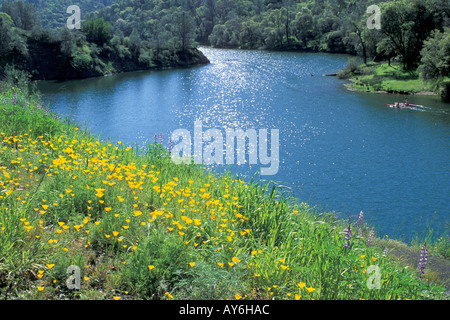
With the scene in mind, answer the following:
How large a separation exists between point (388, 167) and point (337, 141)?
21.3ft

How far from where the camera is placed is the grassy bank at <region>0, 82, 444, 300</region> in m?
5.20

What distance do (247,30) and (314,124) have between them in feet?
268

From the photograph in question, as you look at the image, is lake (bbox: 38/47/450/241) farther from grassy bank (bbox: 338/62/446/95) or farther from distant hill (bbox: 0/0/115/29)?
distant hill (bbox: 0/0/115/29)

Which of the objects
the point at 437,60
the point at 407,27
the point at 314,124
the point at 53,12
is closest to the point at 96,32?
the point at 407,27

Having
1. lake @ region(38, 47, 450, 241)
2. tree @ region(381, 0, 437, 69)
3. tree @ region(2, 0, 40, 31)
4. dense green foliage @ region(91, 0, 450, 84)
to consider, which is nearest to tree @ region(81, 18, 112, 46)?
dense green foliage @ region(91, 0, 450, 84)

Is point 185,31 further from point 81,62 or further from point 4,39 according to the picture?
point 4,39

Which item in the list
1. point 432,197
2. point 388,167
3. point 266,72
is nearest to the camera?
point 432,197

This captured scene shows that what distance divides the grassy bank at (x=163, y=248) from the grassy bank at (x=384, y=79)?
161 ft

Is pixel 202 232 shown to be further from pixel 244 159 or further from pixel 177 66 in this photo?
pixel 177 66

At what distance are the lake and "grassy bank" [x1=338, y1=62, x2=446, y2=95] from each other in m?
2.62

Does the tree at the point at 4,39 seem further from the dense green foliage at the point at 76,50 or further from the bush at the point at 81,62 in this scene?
the bush at the point at 81,62

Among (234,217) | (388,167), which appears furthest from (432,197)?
(234,217)

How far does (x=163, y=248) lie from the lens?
→ 18.2ft
